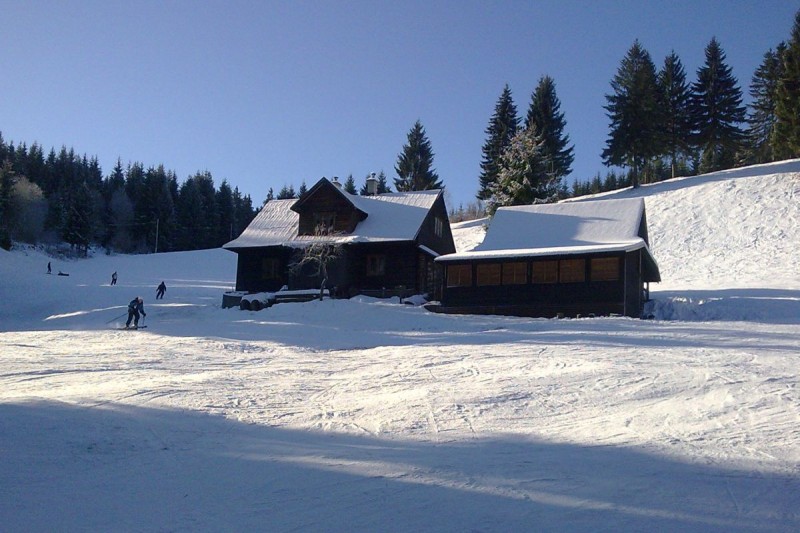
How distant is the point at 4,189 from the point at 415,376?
220 ft

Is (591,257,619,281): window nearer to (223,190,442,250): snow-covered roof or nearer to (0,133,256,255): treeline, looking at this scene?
(223,190,442,250): snow-covered roof

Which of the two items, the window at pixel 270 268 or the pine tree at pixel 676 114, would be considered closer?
the window at pixel 270 268

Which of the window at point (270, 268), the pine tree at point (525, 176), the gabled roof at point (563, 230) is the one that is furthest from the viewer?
the pine tree at point (525, 176)

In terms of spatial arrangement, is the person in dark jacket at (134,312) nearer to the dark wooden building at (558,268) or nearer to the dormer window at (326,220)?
the dormer window at (326,220)

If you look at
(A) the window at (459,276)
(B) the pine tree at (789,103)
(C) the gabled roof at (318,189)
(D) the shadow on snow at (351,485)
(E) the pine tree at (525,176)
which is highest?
(B) the pine tree at (789,103)

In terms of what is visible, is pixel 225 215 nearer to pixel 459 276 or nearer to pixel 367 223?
pixel 367 223

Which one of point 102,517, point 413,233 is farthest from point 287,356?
point 413,233

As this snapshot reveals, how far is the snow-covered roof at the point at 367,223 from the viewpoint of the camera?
3112 centimetres

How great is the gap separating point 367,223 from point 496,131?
3129 centimetres

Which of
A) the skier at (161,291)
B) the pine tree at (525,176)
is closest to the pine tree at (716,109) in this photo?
the pine tree at (525,176)

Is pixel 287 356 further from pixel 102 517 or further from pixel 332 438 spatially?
pixel 102 517

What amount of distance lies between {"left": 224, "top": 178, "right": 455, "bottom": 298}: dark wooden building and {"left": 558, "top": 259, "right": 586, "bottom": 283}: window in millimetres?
8648

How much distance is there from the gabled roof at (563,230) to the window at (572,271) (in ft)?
1.91

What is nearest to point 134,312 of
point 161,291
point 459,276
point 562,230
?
point 161,291
